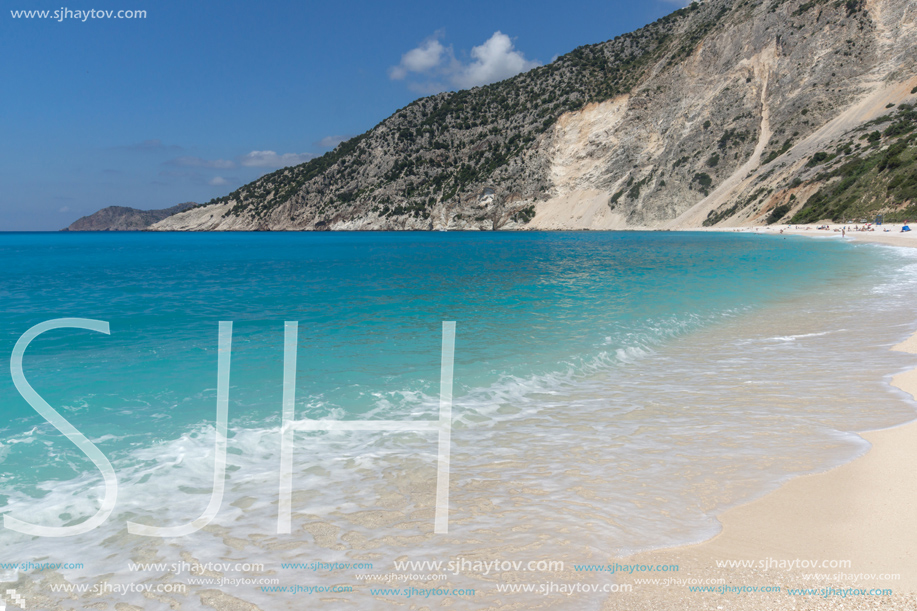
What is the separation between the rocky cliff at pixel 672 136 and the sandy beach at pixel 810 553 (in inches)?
2475

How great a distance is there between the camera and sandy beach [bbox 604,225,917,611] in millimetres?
3281

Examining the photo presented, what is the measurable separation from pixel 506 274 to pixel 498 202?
87.7 metres

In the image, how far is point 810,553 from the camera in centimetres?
371

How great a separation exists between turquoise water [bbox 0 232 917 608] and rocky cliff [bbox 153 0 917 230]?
5625cm

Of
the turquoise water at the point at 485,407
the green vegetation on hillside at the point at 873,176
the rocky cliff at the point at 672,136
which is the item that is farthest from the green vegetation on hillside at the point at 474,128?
the turquoise water at the point at 485,407

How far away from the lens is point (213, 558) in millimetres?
4105

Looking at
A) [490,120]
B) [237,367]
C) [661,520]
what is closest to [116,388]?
[237,367]

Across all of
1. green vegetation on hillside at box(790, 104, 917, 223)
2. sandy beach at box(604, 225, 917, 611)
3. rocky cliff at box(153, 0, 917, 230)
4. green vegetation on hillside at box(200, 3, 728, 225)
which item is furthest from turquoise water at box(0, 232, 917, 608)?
Answer: green vegetation on hillside at box(200, 3, 728, 225)

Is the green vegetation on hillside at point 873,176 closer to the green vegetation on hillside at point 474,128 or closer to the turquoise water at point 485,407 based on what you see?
the green vegetation on hillside at point 474,128

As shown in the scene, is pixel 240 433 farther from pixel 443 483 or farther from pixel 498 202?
pixel 498 202

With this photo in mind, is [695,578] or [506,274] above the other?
[506,274]

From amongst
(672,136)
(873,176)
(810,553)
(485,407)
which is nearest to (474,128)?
(672,136)

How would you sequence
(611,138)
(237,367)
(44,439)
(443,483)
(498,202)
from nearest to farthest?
1. (443,483)
2. (44,439)
3. (237,367)
4. (611,138)
5. (498,202)

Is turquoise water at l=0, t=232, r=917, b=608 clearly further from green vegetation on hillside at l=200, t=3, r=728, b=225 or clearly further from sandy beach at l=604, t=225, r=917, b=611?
green vegetation on hillside at l=200, t=3, r=728, b=225
